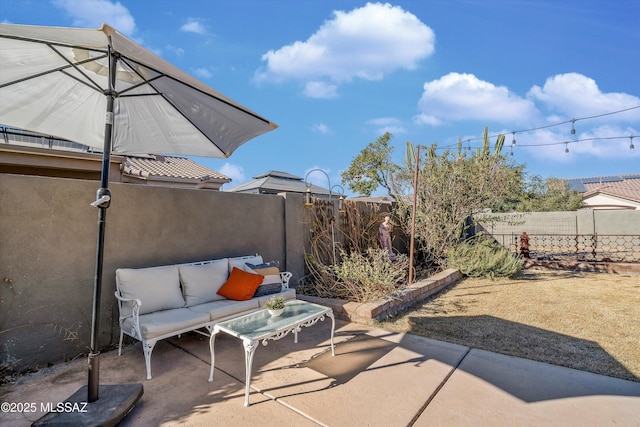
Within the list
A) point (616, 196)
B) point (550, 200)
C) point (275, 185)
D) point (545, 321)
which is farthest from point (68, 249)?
point (616, 196)

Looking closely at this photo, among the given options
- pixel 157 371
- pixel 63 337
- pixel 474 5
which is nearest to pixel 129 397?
pixel 157 371

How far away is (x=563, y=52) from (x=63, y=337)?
43.5ft

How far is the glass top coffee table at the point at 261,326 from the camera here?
110 inches

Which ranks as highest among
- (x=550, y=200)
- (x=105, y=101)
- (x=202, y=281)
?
Result: (x=105, y=101)

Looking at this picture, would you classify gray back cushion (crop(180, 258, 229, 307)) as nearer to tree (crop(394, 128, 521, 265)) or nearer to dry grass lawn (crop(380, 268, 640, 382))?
dry grass lawn (crop(380, 268, 640, 382))

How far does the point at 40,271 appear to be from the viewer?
3.38m

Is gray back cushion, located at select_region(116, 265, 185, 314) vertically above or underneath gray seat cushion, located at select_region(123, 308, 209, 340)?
above

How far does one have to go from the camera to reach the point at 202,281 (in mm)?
4375

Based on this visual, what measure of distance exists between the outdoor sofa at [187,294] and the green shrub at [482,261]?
5.42m

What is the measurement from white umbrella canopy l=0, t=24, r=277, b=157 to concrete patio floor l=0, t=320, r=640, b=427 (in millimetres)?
2609

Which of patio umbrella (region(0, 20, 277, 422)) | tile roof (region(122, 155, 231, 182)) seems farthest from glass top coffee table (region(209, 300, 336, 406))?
tile roof (region(122, 155, 231, 182))

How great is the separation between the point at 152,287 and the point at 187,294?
1.59 ft

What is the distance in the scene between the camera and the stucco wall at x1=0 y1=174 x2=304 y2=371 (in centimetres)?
323

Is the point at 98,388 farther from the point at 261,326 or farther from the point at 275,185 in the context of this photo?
the point at 275,185
